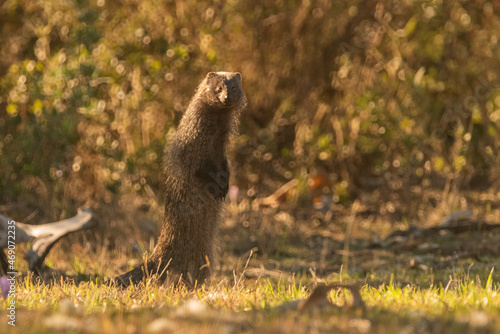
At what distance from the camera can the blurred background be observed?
7.66 metres

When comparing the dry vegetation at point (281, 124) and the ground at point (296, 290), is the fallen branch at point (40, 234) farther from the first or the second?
the dry vegetation at point (281, 124)

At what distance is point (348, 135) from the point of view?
8.95 metres

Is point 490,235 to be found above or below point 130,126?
below

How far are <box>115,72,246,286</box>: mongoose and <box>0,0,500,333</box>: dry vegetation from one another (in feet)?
4.01

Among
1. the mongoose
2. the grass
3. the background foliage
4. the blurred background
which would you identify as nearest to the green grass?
the grass

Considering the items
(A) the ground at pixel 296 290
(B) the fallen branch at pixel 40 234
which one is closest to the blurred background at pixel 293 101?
(A) the ground at pixel 296 290

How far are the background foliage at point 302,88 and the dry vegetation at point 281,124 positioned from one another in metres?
0.02

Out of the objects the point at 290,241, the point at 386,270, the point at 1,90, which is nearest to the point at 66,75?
the point at 1,90

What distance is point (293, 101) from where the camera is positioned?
9000mm

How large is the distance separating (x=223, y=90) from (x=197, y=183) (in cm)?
61

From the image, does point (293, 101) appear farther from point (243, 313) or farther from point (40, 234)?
point (243, 313)

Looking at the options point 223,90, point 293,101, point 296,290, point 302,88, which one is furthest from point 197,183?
point 302,88

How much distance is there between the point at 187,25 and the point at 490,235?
4.25 m

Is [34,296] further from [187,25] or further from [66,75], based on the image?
[187,25]
